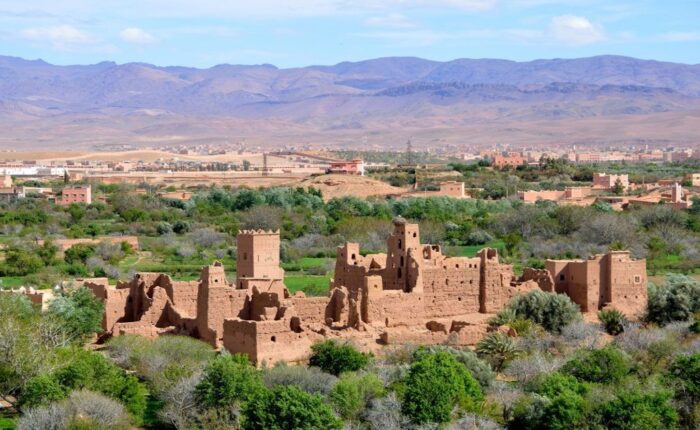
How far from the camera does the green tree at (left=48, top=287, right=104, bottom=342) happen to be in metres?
32.9

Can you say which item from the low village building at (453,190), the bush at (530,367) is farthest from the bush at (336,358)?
the low village building at (453,190)

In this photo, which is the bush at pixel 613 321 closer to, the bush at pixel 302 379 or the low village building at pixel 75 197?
the bush at pixel 302 379

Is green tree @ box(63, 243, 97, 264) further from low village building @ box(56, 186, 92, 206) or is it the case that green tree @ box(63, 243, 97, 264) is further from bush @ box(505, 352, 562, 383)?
low village building @ box(56, 186, 92, 206)

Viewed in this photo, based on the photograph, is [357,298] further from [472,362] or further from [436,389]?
[436,389]

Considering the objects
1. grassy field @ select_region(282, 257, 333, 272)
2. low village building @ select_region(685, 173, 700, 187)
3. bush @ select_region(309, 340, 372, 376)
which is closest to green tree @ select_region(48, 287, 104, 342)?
bush @ select_region(309, 340, 372, 376)

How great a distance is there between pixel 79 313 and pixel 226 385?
7710 millimetres

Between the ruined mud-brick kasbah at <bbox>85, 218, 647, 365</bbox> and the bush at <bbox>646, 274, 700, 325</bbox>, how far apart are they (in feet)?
2.85

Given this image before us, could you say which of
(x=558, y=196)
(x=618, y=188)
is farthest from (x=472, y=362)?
(x=618, y=188)

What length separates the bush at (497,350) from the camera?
31.7 m

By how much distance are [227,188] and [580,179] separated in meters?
25.5

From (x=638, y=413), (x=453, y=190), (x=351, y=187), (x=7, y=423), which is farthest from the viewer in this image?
(x=351, y=187)

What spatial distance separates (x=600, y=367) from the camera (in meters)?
29.4

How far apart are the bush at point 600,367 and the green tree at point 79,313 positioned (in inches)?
454

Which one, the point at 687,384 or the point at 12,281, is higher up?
the point at 687,384
